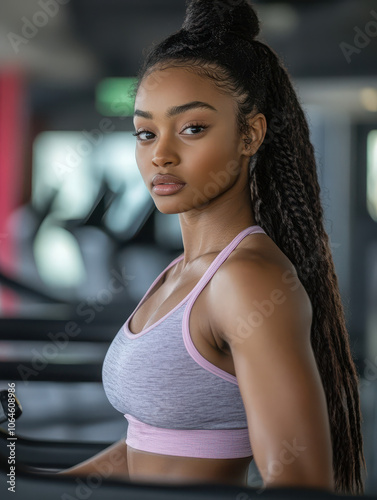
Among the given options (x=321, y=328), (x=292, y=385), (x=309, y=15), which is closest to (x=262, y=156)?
(x=321, y=328)

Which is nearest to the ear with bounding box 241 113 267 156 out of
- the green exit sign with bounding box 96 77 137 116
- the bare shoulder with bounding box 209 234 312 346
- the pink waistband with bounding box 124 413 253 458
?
the bare shoulder with bounding box 209 234 312 346

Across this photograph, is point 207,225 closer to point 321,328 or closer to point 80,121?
point 321,328

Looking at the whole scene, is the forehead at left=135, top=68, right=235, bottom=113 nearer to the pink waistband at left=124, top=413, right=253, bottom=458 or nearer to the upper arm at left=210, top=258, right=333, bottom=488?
the upper arm at left=210, top=258, right=333, bottom=488

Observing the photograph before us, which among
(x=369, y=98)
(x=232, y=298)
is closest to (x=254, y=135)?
(x=232, y=298)

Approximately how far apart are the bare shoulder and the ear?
158 millimetres

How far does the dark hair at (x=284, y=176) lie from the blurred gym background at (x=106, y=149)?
3.13 metres

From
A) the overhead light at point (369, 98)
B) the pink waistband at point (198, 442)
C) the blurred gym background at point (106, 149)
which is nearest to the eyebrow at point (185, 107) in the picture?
the pink waistband at point (198, 442)

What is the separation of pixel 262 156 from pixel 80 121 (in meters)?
3.59

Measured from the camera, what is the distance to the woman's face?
662mm

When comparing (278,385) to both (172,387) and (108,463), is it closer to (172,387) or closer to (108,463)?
(172,387)

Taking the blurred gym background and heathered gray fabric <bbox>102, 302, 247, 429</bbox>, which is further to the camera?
the blurred gym background

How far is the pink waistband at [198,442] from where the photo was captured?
645mm

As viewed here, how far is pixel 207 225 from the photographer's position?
728 millimetres

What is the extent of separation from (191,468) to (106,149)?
3653 millimetres
